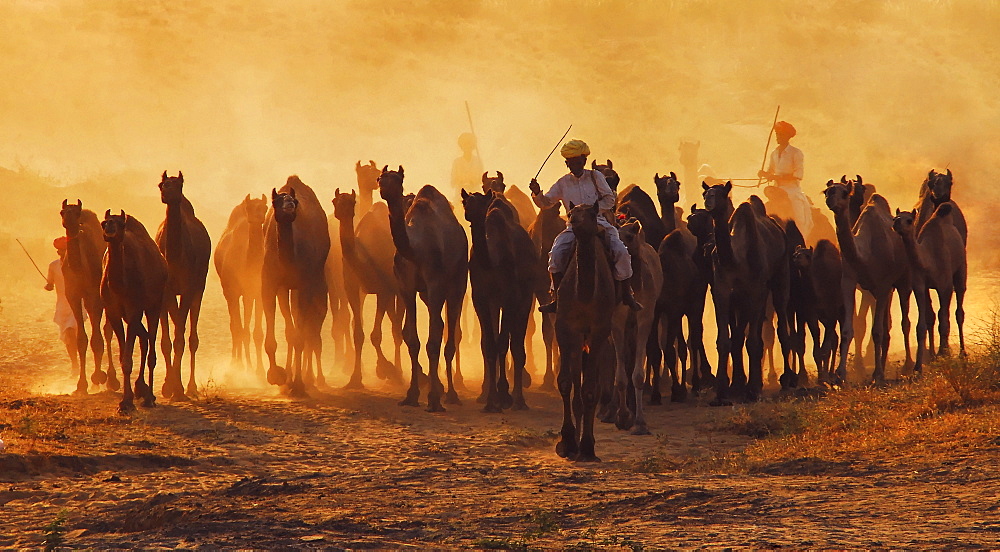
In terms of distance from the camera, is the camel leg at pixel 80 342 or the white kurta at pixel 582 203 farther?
the camel leg at pixel 80 342

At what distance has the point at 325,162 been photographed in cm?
5441

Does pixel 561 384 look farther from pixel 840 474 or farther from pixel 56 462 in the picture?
pixel 56 462

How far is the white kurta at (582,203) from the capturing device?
41.0 feet

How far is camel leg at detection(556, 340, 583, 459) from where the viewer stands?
486 inches

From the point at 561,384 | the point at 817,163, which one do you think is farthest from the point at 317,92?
the point at 561,384

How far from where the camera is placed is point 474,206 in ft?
53.0

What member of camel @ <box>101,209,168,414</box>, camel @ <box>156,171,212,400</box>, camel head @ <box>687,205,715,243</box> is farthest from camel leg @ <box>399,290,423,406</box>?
camel head @ <box>687,205,715,243</box>

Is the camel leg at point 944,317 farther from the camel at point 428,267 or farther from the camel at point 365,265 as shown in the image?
the camel at point 365,265

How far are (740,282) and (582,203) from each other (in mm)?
4583

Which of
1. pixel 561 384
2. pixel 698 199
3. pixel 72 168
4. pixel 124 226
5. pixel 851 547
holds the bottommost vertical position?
pixel 851 547

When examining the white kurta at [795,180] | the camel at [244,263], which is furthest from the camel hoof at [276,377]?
the white kurta at [795,180]

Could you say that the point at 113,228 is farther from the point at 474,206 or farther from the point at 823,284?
the point at 823,284

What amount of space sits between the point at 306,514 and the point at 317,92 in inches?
2220

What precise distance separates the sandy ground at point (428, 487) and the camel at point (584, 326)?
1.10 ft
